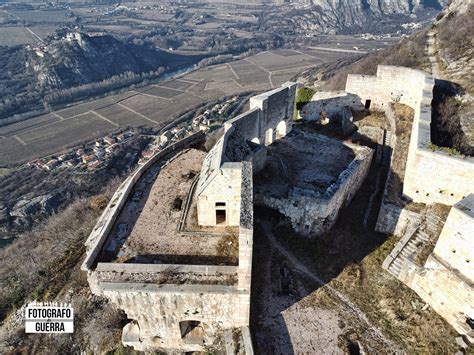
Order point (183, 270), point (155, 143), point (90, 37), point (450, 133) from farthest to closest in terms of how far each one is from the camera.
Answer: point (90, 37), point (155, 143), point (450, 133), point (183, 270)

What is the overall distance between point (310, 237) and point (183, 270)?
21.2 ft

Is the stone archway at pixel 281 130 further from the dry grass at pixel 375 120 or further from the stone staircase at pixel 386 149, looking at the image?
the stone staircase at pixel 386 149

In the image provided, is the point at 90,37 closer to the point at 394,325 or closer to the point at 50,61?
the point at 50,61

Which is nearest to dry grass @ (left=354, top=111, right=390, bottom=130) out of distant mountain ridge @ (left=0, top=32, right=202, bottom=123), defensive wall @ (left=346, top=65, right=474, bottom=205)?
defensive wall @ (left=346, top=65, right=474, bottom=205)

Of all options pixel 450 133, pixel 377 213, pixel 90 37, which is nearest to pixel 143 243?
pixel 377 213

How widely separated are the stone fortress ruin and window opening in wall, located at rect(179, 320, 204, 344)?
4 centimetres

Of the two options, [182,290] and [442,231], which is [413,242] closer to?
[442,231]

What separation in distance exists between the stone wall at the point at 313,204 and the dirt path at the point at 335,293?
1.17 meters

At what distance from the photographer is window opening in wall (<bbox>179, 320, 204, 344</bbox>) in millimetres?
12992

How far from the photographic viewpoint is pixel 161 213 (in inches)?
580

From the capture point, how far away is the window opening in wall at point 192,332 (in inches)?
512

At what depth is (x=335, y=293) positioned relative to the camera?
42.6 feet

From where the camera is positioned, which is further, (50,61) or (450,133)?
(50,61)

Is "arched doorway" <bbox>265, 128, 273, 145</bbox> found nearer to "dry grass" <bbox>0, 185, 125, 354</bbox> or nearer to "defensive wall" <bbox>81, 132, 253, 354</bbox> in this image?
"defensive wall" <bbox>81, 132, 253, 354</bbox>
